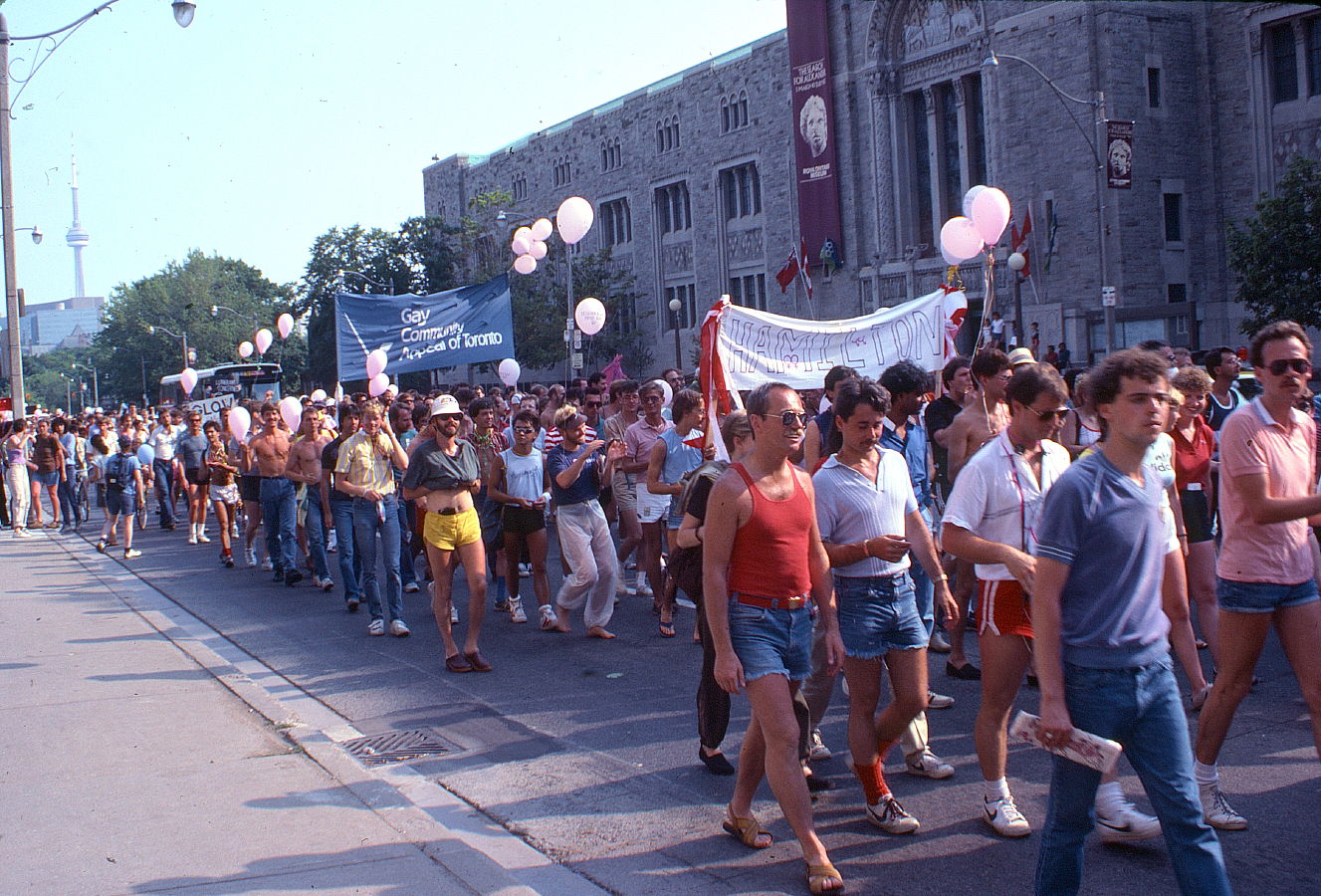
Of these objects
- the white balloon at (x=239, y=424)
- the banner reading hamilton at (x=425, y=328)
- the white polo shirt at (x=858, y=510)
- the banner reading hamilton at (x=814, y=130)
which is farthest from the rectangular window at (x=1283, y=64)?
the white polo shirt at (x=858, y=510)

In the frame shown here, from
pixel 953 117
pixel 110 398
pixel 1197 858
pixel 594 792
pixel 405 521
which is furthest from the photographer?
pixel 110 398

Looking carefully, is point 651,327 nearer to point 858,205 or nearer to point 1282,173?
point 858,205

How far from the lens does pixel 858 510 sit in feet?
16.7

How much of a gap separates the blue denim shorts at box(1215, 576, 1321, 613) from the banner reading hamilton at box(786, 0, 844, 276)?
37549 mm

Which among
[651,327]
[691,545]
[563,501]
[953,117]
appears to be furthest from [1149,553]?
[651,327]

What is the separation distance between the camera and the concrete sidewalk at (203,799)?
475cm

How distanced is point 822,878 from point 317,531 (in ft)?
30.3

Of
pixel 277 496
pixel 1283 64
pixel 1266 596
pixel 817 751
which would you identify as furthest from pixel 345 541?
pixel 1283 64

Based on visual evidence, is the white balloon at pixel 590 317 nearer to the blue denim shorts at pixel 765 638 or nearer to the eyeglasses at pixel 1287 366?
the blue denim shorts at pixel 765 638

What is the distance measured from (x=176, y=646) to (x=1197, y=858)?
8379 mm

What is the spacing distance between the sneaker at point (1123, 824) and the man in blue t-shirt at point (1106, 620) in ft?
4.14

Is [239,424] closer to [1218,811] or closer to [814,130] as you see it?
[1218,811]

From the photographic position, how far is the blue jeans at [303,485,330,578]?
41.0 feet

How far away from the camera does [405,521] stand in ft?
40.7
